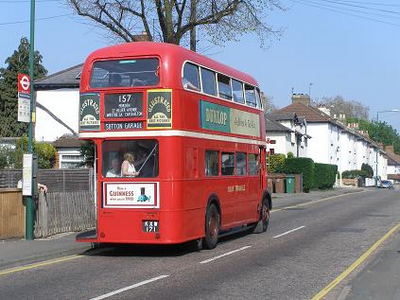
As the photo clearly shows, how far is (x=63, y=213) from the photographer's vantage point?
1639 cm

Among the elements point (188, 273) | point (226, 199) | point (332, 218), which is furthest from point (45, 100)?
point (188, 273)

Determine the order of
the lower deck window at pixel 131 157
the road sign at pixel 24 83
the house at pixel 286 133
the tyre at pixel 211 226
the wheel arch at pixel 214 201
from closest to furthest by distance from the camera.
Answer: the lower deck window at pixel 131 157 < the tyre at pixel 211 226 < the wheel arch at pixel 214 201 < the road sign at pixel 24 83 < the house at pixel 286 133

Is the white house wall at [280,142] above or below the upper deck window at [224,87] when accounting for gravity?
above

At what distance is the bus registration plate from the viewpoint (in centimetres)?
1227

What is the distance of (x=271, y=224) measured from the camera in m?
20.7

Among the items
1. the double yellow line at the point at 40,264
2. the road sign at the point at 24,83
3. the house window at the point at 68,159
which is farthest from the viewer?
the house window at the point at 68,159

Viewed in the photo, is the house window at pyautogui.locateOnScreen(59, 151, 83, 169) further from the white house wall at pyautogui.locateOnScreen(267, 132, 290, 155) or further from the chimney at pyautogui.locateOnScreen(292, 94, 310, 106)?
the chimney at pyautogui.locateOnScreen(292, 94, 310, 106)

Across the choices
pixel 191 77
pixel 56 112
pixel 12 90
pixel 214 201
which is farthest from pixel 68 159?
pixel 12 90

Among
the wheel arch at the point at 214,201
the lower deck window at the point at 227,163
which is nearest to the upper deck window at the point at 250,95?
the lower deck window at the point at 227,163

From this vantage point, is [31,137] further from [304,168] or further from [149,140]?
[304,168]

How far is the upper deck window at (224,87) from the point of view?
14823 mm

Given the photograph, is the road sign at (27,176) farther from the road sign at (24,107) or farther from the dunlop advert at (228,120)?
the dunlop advert at (228,120)

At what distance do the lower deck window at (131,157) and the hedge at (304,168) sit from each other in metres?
36.3

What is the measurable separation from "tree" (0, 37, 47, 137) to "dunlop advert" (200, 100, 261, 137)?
50831 millimetres
